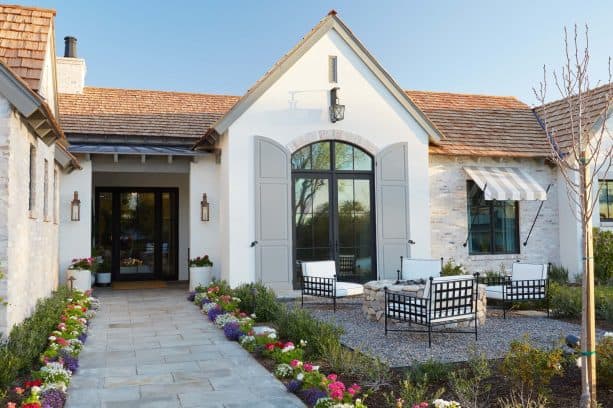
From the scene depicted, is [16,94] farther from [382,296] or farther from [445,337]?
[445,337]

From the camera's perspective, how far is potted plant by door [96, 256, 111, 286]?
56.1 ft

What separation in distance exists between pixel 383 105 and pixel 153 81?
23878 millimetres

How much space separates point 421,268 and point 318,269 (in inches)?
94.8

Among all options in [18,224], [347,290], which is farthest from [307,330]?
[18,224]

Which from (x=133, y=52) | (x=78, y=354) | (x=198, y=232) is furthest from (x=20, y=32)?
(x=133, y=52)

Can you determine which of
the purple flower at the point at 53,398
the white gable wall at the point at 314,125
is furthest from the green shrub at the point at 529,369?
the white gable wall at the point at 314,125

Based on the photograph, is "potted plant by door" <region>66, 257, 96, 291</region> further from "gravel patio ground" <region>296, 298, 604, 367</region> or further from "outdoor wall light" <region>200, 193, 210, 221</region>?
"gravel patio ground" <region>296, 298, 604, 367</region>

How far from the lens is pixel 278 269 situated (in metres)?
14.1

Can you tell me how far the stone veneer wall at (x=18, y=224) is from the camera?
25.7ft

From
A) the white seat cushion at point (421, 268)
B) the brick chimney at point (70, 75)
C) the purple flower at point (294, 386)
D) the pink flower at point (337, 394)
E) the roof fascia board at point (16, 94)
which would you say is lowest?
the purple flower at point (294, 386)

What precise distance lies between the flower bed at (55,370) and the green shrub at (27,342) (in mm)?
110

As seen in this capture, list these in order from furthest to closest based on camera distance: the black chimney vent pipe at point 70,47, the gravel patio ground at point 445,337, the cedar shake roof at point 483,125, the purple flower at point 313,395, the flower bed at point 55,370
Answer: the black chimney vent pipe at point 70,47
the cedar shake roof at point 483,125
the gravel patio ground at point 445,337
the purple flower at point 313,395
the flower bed at point 55,370

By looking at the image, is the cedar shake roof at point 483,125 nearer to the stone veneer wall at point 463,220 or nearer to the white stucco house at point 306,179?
the white stucco house at point 306,179

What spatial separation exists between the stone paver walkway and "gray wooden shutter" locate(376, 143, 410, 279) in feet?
18.2
